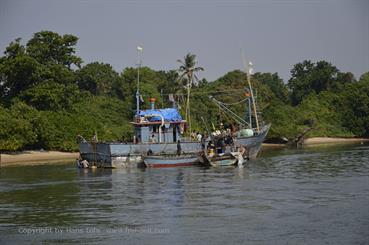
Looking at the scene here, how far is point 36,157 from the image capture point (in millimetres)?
70062

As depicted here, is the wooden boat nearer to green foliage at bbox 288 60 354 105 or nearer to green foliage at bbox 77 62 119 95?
green foliage at bbox 77 62 119 95

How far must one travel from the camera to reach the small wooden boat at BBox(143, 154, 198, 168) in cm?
5116

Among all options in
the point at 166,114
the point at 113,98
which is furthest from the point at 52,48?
the point at 166,114

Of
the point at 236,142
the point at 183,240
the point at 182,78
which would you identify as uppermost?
the point at 182,78

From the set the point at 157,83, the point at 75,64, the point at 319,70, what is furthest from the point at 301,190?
the point at 319,70

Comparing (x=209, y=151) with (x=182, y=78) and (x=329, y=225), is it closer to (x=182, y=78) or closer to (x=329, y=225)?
(x=329, y=225)

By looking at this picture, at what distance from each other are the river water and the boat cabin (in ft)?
22.4

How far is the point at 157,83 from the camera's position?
10462 centimetres

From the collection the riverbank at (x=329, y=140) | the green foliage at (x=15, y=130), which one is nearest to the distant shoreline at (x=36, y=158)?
the green foliage at (x=15, y=130)

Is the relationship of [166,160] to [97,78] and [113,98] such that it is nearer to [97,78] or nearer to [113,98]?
[113,98]

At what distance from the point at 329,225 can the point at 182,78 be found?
70.0 m

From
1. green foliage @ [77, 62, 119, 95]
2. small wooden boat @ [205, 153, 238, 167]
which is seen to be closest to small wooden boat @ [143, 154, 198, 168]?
small wooden boat @ [205, 153, 238, 167]

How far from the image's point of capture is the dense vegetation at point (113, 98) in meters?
74.1

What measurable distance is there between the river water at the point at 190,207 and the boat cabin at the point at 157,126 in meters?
6.81
